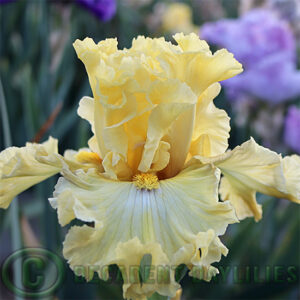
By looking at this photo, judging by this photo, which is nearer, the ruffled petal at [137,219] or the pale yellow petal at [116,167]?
the ruffled petal at [137,219]

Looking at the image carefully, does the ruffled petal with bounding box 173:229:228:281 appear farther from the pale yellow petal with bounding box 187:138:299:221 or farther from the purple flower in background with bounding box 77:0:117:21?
the purple flower in background with bounding box 77:0:117:21

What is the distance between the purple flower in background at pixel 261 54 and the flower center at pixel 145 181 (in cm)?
133

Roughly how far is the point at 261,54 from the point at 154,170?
1.50 metres

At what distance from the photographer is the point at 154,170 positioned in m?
0.78

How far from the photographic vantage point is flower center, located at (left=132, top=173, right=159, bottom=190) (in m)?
Answer: 0.73

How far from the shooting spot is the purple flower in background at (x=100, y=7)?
2072 mm

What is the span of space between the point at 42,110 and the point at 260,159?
124cm

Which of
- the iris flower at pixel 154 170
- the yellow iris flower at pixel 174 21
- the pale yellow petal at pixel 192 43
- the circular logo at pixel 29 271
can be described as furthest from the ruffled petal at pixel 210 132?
the yellow iris flower at pixel 174 21

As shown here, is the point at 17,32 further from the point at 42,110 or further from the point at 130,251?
the point at 130,251

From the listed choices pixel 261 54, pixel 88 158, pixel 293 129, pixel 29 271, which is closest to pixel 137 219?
pixel 88 158

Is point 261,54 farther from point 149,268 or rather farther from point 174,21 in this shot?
point 149,268

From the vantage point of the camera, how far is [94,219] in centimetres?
65

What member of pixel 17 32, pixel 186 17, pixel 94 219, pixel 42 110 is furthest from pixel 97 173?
pixel 186 17

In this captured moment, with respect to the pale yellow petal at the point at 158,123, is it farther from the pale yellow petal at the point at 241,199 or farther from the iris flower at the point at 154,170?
the pale yellow petal at the point at 241,199
